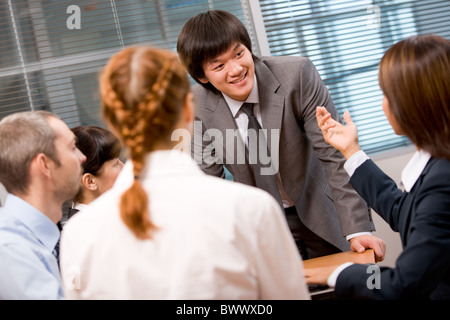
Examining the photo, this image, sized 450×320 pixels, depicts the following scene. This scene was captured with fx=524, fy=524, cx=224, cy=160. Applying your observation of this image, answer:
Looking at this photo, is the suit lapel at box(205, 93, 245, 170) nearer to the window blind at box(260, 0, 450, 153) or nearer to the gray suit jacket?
the gray suit jacket

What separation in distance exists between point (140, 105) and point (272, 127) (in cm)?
135

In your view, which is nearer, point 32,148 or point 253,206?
point 253,206

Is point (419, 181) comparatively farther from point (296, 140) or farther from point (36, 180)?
point (36, 180)

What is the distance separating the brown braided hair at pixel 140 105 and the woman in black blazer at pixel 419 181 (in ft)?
2.15

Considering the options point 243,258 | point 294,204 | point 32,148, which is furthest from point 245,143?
point 243,258

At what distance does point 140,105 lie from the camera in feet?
3.31

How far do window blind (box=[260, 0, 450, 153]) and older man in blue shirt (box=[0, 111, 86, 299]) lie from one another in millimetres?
1973

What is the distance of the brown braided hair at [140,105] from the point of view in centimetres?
99

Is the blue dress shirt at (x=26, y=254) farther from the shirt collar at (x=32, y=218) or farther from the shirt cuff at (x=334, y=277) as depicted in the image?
the shirt cuff at (x=334, y=277)

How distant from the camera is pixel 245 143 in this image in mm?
2344

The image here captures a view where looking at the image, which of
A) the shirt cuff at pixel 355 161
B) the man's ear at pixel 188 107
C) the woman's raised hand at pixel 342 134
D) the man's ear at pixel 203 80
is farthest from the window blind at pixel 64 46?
the man's ear at pixel 188 107

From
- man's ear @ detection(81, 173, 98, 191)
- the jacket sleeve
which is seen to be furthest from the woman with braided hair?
man's ear @ detection(81, 173, 98, 191)
